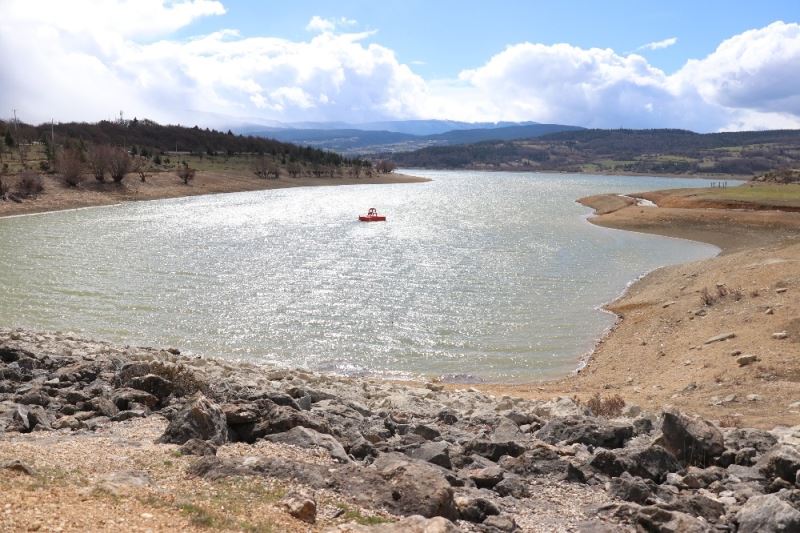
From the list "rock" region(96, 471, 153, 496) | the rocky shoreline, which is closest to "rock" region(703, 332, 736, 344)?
the rocky shoreline

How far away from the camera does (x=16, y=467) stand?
777 cm

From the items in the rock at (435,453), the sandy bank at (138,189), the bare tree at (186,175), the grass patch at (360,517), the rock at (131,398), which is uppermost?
the bare tree at (186,175)

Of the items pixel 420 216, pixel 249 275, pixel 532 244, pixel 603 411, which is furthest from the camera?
pixel 420 216

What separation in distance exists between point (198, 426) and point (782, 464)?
8174 millimetres

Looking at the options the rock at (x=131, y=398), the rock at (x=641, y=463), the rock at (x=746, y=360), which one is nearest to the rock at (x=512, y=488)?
the rock at (x=641, y=463)

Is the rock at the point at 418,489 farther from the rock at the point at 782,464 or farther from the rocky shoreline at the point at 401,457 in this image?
the rock at the point at 782,464

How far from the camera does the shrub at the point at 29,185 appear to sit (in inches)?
2719

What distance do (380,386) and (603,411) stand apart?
5.61m

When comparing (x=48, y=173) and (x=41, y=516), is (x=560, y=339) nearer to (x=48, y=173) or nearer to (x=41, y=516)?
(x=41, y=516)

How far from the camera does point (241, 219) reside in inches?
2425

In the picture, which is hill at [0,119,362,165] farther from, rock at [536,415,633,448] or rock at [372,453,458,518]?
rock at [372,453,458,518]


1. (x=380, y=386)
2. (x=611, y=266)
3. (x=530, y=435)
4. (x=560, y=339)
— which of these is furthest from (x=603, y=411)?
(x=611, y=266)

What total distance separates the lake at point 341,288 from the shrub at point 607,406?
536cm

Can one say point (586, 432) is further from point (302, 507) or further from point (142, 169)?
point (142, 169)
